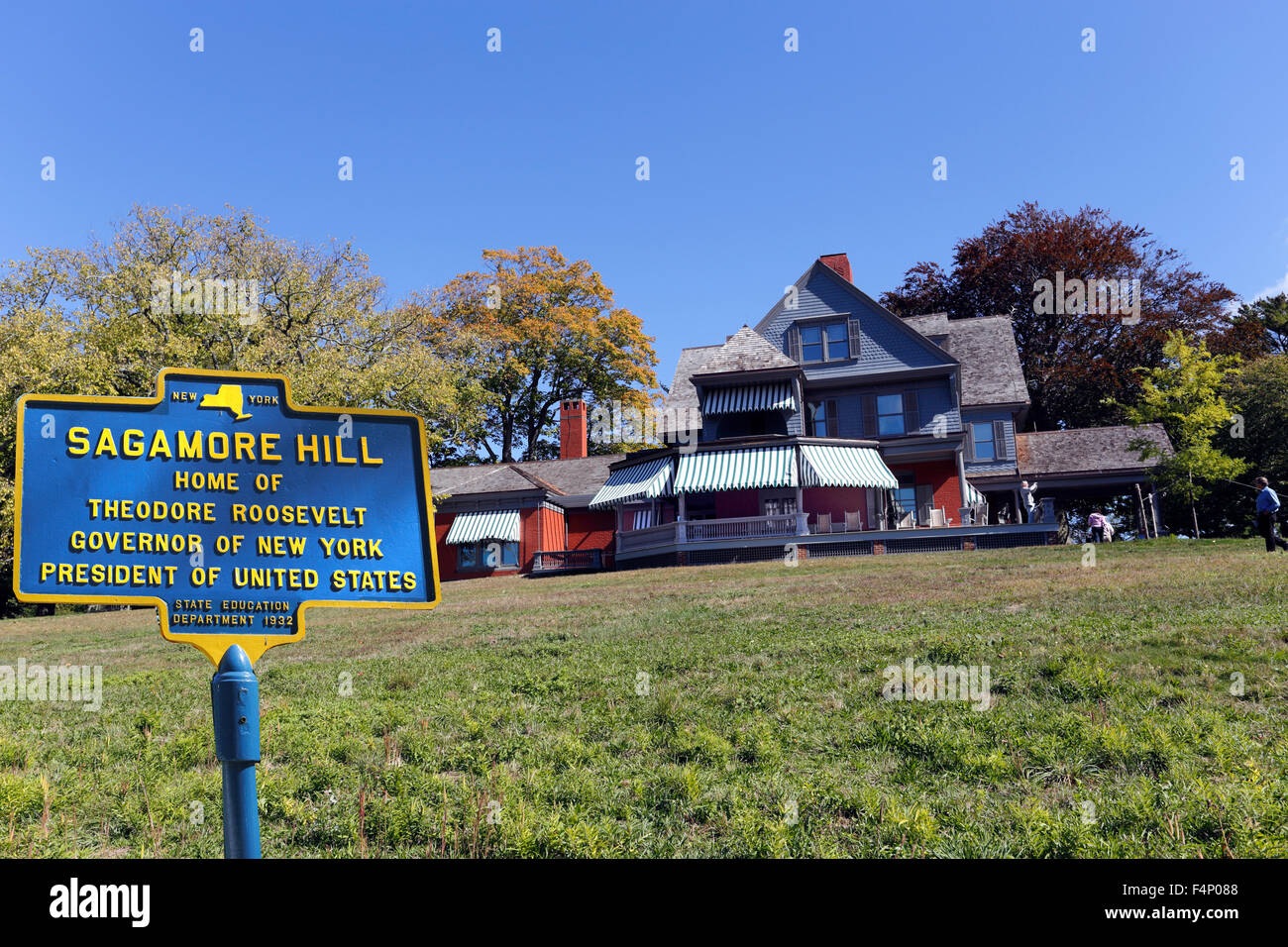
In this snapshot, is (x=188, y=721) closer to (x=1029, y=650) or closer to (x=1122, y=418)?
(x=1029, y=650)

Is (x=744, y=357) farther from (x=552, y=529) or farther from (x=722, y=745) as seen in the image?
(x=722, y=745)

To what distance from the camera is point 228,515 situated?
15.4 ft

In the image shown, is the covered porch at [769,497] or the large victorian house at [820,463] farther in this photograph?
the large victorian house at [820,463]

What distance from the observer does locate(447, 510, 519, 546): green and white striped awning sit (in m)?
39.2

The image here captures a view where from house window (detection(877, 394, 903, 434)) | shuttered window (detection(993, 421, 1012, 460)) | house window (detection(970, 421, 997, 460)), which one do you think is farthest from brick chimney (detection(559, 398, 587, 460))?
shuttered window (detection(993, 421, 1012, 460))

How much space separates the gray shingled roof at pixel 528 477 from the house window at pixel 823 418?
948 centimetres

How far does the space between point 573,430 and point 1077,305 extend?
27945 mm

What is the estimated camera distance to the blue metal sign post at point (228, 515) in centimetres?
444

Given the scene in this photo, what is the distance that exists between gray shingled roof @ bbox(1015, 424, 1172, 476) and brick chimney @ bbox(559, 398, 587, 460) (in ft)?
65.8

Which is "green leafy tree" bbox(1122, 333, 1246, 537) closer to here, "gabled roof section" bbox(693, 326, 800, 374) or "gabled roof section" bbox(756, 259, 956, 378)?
"gabled roof section" bbox(756, 259, 956, 378)

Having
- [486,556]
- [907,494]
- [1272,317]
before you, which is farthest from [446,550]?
[1272,317]

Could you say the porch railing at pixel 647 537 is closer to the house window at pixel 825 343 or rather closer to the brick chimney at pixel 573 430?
the house window at pixel 825 343

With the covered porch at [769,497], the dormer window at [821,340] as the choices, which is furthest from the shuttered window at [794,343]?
the covered porch at [769,497]
